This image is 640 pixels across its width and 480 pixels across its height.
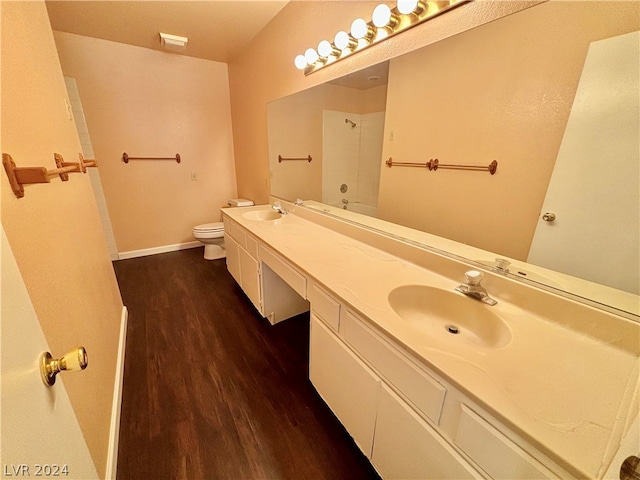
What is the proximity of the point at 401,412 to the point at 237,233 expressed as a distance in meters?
1.74

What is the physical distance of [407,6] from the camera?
1.11 m

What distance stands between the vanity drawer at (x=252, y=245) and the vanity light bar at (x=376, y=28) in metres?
1.24

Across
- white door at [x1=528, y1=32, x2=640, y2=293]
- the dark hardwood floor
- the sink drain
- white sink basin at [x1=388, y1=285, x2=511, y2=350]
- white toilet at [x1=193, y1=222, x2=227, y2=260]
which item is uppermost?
white door at [x1=528, y1=32, x2=640, y2=293]

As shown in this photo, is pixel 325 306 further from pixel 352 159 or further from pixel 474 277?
pixel 352 159

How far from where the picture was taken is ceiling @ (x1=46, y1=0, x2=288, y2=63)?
6.49ft

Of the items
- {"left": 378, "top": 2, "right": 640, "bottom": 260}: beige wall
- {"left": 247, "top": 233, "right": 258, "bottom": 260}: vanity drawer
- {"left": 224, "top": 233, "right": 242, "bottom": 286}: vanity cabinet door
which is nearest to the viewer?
{"left": 378, "top": 2, "right": 640, "bottom": 260}: beige wall

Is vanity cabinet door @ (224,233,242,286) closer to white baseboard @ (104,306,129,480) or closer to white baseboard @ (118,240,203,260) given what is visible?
white baseboard @ (104,306,129,480)

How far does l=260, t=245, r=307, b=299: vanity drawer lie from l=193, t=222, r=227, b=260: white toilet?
5.08ft

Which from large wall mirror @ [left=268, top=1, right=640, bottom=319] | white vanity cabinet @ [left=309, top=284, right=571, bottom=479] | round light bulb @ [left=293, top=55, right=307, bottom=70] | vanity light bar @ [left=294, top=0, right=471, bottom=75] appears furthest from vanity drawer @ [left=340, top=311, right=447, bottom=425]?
round light bulb @ [left=293, top=55, right=307, bottom=70]

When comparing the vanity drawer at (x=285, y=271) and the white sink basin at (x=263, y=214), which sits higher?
the white sink basin at (x=263, y=214)

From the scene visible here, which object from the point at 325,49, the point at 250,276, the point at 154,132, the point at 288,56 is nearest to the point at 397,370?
the point at 250,276

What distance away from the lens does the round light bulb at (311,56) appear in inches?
67.1

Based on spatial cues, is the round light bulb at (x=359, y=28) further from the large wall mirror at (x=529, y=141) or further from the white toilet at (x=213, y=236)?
the white toilet at (x=213, y=236)

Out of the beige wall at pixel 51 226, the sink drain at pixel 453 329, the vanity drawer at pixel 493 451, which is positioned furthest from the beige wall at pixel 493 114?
the beige wall at pixel 51 226
